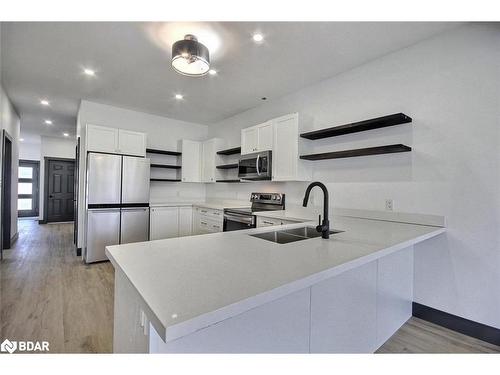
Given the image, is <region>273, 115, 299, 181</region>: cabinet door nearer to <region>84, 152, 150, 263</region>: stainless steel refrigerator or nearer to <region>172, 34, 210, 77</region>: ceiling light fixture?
<region>172, 34, 210, 77</region>: ceiling light fixture

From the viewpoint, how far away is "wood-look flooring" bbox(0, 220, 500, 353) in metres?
1.88

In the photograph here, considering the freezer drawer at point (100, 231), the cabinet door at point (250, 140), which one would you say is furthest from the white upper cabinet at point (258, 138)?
the freezer drawer at point (100, 231)

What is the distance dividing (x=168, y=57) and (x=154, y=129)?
2424 mm

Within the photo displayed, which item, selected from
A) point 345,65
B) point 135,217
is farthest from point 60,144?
point 345,65

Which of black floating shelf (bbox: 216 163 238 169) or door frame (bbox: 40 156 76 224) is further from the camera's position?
door frame (bbox: 40 156 76 224)

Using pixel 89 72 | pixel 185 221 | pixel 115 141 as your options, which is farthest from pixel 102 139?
pixel 185 221

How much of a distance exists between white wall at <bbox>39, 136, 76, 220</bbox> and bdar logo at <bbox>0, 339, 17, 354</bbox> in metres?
7.19

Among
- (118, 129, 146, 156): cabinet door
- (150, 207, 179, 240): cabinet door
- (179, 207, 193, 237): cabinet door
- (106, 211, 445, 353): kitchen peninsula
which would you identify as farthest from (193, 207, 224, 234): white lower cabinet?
(106, 211, 445, 353): kitchen peninsula

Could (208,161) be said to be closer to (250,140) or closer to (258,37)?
(250,140)

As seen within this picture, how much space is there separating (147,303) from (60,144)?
9174mm
